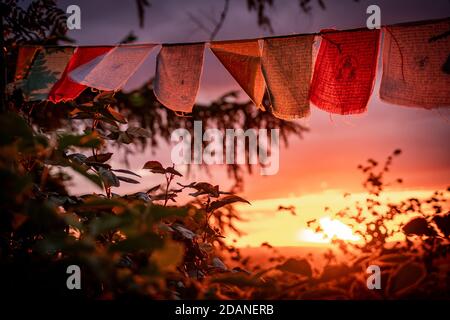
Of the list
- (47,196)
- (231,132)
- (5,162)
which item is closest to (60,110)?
(231,132)

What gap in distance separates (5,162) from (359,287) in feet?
2.33

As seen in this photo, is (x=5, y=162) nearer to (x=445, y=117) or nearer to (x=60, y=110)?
(x=445, y=117)

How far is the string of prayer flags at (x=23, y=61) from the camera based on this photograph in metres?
2.90

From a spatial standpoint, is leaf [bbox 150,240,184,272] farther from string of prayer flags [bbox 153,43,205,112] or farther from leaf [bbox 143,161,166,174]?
string of prayer flags [bbox 153,43,205,112]

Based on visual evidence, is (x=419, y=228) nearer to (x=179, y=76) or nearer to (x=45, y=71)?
(x=179, y=76)

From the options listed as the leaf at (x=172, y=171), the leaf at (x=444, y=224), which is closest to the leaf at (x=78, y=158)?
the leaf at (x=172, y=171)

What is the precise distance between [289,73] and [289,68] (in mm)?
25

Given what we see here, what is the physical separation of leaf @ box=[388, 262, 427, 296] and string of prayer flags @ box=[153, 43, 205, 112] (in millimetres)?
1934

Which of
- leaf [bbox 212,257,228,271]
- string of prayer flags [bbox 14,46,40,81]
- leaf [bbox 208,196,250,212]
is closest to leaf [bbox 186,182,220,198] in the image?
leaf [bbox 208,196,250,212]

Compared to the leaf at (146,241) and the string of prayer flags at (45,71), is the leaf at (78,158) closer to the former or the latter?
the string of prayer flags at (45,71)

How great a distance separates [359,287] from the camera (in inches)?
38.8

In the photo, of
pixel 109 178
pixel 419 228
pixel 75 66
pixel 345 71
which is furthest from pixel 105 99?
pixel 419 228

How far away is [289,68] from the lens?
2646 millimetres

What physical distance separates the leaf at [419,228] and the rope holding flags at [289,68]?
103 centimetres
